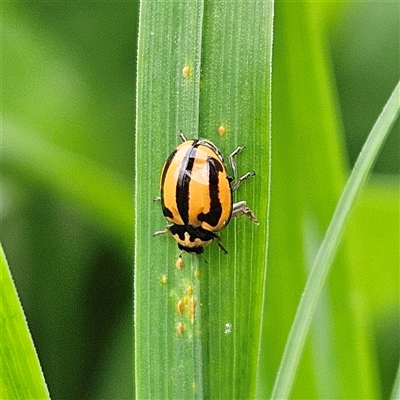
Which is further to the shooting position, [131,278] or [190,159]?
[131,278]

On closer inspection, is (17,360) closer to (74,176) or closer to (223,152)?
(223,152)

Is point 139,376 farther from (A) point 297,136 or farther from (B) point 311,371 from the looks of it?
(A) point 297,136

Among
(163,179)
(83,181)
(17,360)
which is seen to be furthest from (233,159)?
(83,181)

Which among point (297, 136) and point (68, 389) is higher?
point (297, 136)

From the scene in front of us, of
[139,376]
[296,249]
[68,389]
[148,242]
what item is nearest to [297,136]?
[296,249]

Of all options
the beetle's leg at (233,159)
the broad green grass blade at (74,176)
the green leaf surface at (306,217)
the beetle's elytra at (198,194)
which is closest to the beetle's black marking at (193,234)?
the beetle's elytra at (198,194)

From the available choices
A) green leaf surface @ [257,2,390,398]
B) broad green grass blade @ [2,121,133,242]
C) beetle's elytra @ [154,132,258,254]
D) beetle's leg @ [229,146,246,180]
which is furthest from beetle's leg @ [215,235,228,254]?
broad green grass blade @ [2,121,133,242]
